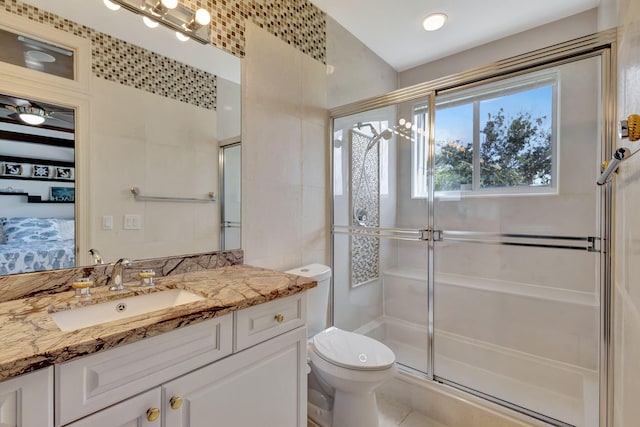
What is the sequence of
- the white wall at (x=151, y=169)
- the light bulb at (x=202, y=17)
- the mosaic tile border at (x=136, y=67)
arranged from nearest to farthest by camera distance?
the mosaic tile border at (x=136, y=67), the white wall at (x=151, y=169), the light bulb at (x=202, y=17)

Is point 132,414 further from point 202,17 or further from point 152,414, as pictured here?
point 202,17

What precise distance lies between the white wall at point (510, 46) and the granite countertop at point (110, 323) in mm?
2356

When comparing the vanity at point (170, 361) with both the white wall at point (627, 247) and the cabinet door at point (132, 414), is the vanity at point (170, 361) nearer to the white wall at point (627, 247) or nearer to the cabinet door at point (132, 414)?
the cabinet door at point (132, 414)

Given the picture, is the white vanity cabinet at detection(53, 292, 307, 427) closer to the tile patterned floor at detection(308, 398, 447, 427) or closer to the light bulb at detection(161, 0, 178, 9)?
the tile patterned floor at detection(308, 398, 447, 427)

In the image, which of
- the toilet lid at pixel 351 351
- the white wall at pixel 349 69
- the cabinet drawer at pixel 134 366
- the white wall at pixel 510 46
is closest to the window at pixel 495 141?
the white wall at pixel 510 46

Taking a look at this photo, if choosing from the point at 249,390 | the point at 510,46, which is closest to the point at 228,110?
the point at 249,390

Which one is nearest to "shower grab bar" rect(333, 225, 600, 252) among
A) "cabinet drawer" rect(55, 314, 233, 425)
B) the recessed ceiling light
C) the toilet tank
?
the toilet tank

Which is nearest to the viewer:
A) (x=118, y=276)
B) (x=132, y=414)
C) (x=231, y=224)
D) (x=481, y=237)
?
(x=132, y=414)

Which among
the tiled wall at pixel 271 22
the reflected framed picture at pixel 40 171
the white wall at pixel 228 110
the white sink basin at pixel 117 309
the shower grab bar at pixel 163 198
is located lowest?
the white sink basin at pixel 117 309

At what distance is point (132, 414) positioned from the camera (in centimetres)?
72

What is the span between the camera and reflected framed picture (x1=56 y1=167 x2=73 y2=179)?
102 centimetres

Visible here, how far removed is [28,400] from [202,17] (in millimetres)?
1484

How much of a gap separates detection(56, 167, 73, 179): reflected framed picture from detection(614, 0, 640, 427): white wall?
66.9 inches

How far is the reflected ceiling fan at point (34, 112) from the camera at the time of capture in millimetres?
921
